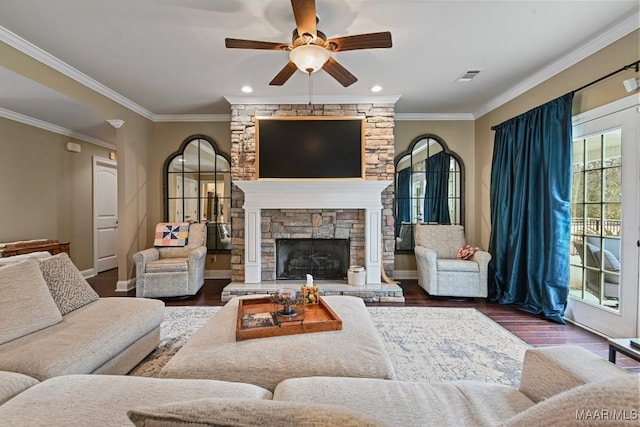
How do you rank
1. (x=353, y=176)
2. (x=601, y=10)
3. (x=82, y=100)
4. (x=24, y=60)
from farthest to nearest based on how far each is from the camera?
1. (x=353, y=176)
2. (x=82, y=100)
3. (x=24, y=60)
4. (x=601, y=10)

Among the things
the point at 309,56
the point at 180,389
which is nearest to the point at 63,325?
the point at 180,389

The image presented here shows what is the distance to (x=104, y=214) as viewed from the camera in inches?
232

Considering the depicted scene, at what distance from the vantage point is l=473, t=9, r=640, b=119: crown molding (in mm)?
2438

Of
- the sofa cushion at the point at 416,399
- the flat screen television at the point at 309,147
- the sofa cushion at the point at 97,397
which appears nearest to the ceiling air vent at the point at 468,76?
the flat screen television at the point at 309,147

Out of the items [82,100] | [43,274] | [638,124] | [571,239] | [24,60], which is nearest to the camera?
[43,274]

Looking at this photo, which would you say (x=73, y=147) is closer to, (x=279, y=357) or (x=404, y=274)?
(x=279, y=357)

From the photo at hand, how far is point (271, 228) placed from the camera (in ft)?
14.3

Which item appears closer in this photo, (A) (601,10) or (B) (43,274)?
(B) (43,274)

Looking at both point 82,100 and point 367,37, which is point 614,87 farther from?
point 82,100

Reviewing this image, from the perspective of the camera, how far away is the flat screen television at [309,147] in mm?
4219

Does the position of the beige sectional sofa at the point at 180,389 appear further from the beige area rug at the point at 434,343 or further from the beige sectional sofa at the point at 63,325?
the beige area rug at the point at 434,343

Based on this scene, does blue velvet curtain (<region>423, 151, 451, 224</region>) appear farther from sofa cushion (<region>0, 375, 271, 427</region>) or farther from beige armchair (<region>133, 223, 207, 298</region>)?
sofa cushion (<region>0, 375, 271, 427</region>)

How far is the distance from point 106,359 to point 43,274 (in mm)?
823

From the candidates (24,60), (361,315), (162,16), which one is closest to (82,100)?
(24,60)
